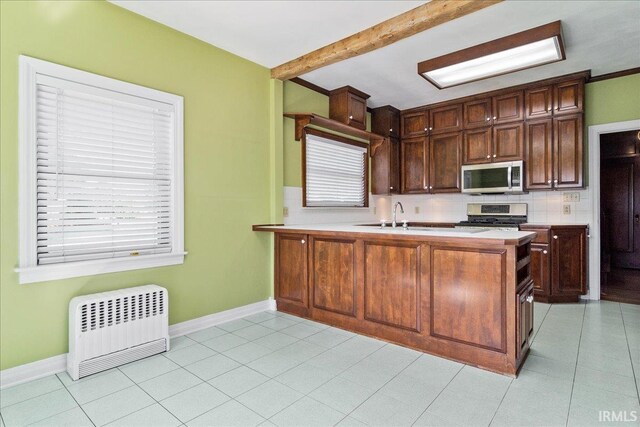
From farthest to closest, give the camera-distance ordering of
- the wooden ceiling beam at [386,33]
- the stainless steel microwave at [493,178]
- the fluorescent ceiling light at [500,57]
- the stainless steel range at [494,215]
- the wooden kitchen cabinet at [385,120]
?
the wooden kitchen cabinet at [385,120] < the stainless steel range at [494,215] < the stainless steel microwave at [493,178] < the fluorescent ceiling light at [500,57] < the wooden ceiling beam at [386,33]

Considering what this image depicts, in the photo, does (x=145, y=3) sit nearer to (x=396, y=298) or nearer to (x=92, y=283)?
(x=92, y=283)

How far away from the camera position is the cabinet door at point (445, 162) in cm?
502

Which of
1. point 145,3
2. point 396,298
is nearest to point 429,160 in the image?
point 396,298

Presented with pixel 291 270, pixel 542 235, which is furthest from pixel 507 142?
pixel 291 270

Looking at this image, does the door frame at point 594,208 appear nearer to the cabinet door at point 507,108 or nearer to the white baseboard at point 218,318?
the cabinet door at point 507,108

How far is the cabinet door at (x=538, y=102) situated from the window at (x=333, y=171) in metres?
2.20

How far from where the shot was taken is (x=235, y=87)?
361 centimetres

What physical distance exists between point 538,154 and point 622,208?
11.2ft

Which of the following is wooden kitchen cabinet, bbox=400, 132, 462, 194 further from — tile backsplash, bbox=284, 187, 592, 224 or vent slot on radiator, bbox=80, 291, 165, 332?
vent slot on radiator, bbox=80, 291, 165, 332

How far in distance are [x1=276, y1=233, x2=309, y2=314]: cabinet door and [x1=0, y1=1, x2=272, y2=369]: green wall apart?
196 mm

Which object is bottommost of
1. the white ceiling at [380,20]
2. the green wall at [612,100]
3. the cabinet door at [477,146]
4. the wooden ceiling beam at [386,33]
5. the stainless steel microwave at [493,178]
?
the stainless steel microwave at [493,178]

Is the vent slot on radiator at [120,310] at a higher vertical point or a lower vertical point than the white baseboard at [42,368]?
higher

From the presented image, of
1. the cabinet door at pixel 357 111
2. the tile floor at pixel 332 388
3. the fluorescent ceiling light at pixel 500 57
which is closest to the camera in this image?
the tile floor at pixel 332 388

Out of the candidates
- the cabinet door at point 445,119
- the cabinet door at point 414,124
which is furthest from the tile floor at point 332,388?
the cabinet door at point 414,124
